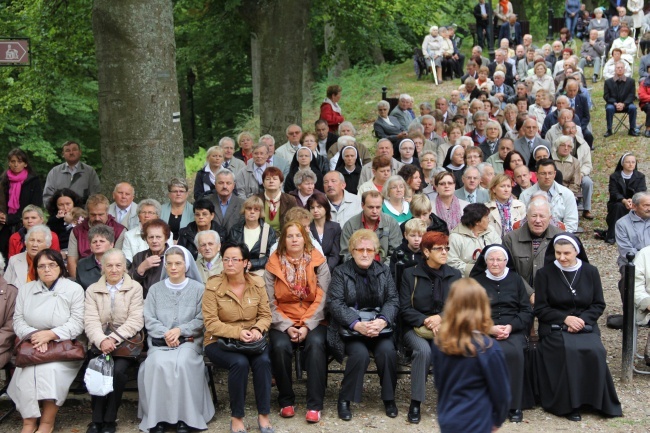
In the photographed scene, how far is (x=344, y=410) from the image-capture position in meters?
7.72

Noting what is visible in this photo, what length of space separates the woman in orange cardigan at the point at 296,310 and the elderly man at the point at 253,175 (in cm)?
312

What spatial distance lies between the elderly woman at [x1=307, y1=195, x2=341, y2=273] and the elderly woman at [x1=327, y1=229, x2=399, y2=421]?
36.6 inches

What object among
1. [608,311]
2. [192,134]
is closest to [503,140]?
[608,311]

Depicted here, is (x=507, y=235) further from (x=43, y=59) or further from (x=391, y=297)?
(x=43, y=59)

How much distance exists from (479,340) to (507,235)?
3776mm

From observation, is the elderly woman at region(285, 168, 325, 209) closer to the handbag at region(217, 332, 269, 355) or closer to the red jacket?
the handbag at region(217, 332, 269, 355)

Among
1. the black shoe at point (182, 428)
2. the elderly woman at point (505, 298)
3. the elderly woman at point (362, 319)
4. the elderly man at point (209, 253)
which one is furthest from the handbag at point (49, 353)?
the elderly woman at point (505, 298)

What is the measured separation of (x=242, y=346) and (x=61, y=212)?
3458mm

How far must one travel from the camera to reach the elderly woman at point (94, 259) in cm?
840

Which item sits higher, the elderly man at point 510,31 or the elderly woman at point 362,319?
the elderly man at point 510,31

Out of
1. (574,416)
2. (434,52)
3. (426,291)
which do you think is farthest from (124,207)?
(434,52)

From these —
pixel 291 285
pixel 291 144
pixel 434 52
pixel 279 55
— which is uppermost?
pixel 434 52

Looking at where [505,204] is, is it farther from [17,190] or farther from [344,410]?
[17,190]

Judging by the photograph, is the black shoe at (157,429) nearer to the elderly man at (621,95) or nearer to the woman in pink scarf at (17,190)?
the woman in pink scarf at (17,190)
